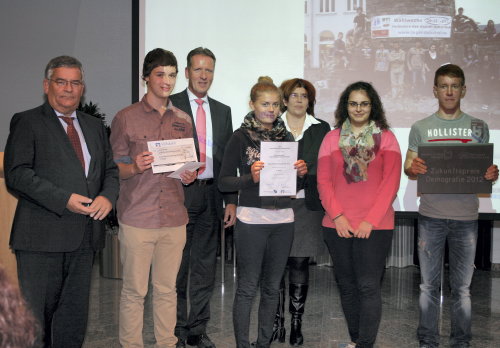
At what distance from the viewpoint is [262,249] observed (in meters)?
2.98

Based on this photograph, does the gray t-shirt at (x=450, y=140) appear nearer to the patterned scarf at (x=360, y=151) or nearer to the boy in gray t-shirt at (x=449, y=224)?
the boy in gray t-shirt at (x=449, y=224)

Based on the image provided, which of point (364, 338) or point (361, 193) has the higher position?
point (361, 193)

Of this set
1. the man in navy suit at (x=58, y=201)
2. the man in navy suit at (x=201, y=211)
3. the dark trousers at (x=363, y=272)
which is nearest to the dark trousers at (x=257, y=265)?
the dark trousers at (x=363, y=272)

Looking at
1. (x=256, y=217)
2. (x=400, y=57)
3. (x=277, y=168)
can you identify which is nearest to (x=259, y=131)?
(x=277, y=168)

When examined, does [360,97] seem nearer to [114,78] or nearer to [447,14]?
[447,14]

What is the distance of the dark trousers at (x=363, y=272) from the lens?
9.88 feet

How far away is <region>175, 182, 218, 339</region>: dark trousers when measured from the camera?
3.38 metres

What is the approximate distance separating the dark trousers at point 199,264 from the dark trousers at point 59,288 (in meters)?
0.80

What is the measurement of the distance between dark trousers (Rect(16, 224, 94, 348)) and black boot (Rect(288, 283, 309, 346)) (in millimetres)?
1351

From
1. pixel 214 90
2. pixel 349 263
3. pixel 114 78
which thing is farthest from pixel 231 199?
pixel 114 78

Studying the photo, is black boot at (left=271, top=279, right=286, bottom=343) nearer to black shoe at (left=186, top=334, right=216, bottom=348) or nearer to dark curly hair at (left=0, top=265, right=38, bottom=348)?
black shoe at (left=186, top=334, right=216, bottom=348)

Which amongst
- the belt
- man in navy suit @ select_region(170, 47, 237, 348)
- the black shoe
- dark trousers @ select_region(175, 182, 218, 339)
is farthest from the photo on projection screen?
the black shoe

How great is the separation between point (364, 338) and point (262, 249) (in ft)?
2.63

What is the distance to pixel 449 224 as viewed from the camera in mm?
3227
